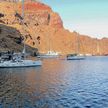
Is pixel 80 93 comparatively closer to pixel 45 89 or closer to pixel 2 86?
pixel 45 89

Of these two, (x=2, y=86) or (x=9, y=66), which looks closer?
(x=2, y=86)

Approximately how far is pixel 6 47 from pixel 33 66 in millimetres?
67428

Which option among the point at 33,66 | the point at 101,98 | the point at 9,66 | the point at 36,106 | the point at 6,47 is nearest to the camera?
the point at 36,106

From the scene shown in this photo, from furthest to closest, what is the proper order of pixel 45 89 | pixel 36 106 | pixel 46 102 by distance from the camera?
pixel 45 89 < pixel 46 102 < pixel 36 106

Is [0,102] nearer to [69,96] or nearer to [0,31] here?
[69,96]

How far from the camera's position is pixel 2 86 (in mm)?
56188

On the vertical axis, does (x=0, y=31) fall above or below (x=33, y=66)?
above

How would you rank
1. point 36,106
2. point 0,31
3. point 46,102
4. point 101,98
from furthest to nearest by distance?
point 0,31 → point 101,98 → point 46,102 → point 36,106

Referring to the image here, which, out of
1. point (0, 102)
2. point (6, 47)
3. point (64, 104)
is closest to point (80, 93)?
point (64, 104)

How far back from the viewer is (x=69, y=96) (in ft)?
154

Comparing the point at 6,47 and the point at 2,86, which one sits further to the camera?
the point at 6,47

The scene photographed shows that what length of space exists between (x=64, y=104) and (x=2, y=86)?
19.1 metres

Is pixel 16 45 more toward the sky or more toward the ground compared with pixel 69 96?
more toward the sky

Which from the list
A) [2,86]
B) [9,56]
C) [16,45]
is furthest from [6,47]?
[2,86]
